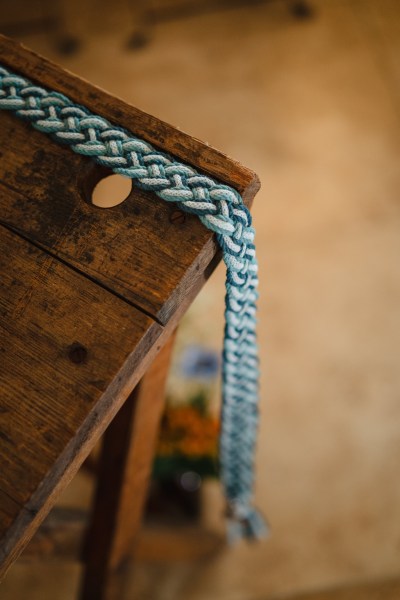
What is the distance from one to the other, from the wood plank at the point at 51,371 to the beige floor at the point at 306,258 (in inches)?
39.9

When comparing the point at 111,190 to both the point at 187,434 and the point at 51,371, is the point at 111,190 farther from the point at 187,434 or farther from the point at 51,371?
the point at 51,371

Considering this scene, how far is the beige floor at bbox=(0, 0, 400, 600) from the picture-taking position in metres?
1.45

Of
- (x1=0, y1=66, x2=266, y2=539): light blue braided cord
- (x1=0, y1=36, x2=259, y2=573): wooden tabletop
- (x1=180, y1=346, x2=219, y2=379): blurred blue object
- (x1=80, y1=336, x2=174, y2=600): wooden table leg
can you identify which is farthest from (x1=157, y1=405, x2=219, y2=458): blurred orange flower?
(x1=0, y1=36, x2=259, y2=573): wooden tabletop

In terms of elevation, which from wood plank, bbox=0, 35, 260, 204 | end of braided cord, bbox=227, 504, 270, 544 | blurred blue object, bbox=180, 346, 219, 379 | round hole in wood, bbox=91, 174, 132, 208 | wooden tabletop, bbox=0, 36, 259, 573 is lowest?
end of braided cord, bbox=227, 504, 270, 544

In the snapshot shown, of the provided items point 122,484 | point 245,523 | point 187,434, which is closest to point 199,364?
point 187,434

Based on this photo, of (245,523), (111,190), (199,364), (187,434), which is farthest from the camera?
(111,190)

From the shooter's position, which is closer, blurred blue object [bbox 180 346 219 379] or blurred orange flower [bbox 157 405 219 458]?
blurred orange flower [bbox 157 405 219 458]

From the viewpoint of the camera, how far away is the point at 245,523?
114cm

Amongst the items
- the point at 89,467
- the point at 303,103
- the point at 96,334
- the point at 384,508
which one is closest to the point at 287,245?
the point at 303,103

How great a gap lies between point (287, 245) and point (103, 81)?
3.88 feet

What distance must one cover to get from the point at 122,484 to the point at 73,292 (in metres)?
0.49

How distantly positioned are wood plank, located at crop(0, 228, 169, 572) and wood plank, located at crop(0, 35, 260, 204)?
0.15m

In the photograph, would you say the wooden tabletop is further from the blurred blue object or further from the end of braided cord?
the blurred blue object

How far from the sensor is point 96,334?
478 mm
